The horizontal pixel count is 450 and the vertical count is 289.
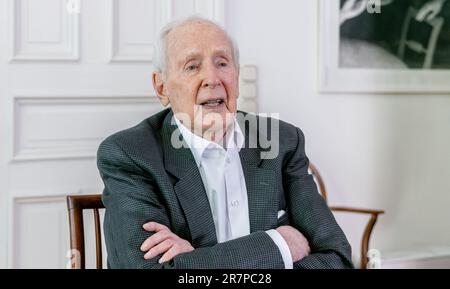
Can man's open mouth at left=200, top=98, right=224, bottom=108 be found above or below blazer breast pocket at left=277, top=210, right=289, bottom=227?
above

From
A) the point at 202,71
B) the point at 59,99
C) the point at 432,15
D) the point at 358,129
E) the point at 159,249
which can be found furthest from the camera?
the point at 432,15

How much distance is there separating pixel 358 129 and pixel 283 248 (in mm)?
829

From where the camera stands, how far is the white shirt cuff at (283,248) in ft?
2.78

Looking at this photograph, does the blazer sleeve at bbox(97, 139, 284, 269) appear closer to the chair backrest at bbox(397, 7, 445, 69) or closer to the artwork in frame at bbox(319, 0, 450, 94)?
the artwork in frame at bbox(319, 0, 450, 94)

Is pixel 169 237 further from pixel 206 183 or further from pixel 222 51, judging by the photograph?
pixel 222 51

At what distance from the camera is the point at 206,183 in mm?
946

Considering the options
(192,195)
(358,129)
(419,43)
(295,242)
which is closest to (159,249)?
(192,195)

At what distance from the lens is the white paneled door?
4.13 feet

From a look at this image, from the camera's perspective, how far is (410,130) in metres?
1.71

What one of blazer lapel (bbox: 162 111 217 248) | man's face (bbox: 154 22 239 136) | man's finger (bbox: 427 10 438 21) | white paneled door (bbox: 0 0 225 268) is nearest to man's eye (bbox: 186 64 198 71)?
man's face (bbox: 154 22 239 136)

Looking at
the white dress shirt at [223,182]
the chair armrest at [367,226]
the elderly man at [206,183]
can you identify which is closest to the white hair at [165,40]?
the elderly man at [206,183]

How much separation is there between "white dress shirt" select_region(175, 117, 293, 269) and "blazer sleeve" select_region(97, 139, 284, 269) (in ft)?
0.25
